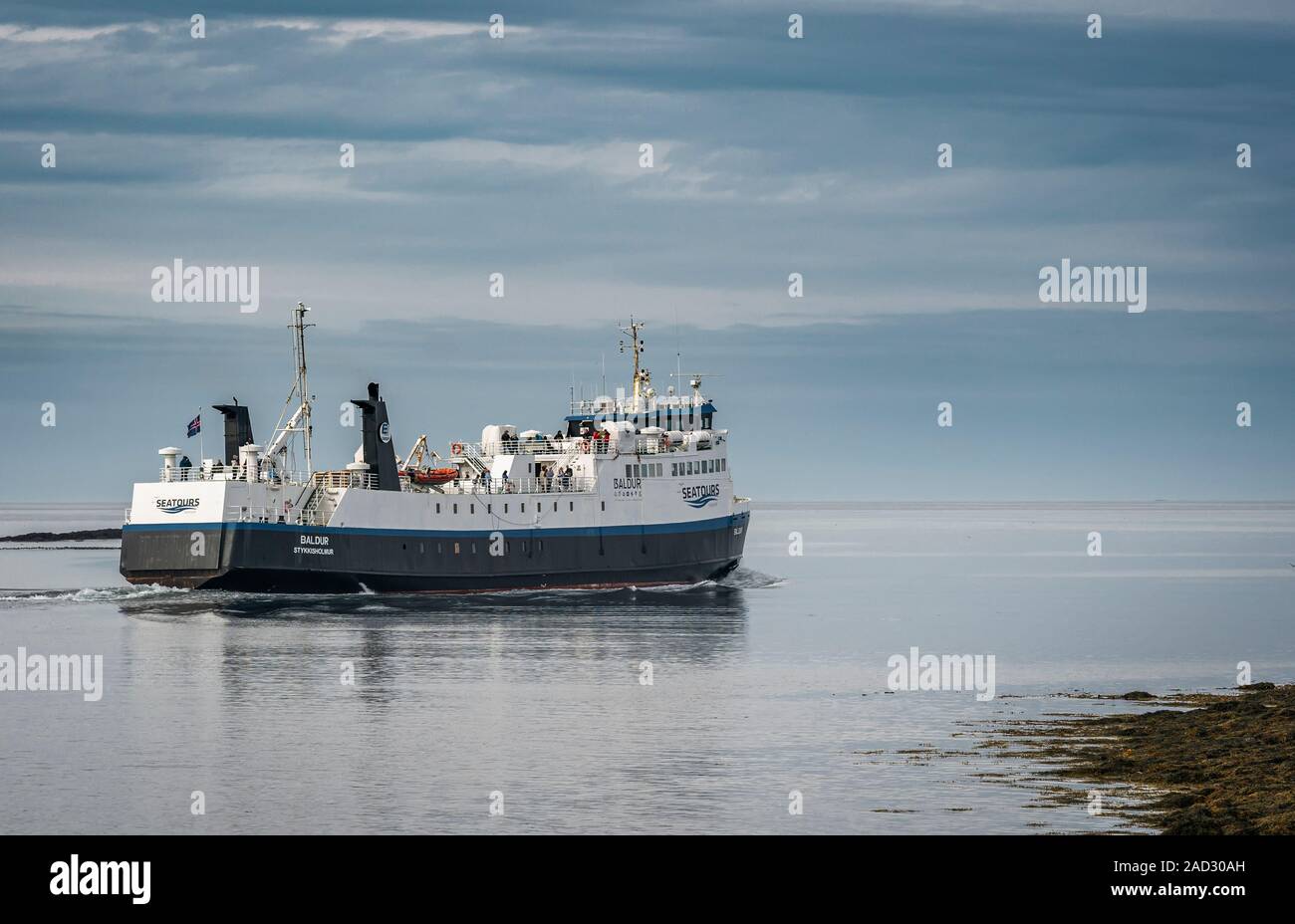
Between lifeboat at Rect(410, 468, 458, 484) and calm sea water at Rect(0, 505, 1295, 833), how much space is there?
588 cm

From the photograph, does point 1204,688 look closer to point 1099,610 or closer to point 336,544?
point 1099,610

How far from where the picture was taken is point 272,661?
5397cm

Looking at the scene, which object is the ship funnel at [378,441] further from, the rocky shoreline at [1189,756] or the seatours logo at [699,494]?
the rocky shoreline at [1189,756]

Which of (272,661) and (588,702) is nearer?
(588,702)

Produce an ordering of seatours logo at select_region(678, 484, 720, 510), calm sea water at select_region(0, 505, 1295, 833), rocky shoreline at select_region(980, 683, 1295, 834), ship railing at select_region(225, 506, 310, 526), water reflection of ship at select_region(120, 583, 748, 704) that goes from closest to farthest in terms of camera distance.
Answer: rocky shoreline at select_region(980, 683, 1295, 834) < calm sea water at select_region(0, 505, 1295, 833) < water reflection of ship at select_region(120, 583, 748, 704) < ship railing at select_region(225, 506, 310, 526) < seatours logo at select_region(678, 484, 720, 510)

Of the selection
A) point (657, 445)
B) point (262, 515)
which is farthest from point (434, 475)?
point (262, 515)

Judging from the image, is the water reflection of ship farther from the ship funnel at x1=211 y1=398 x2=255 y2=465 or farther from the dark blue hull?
the ship funnel at x1=211 y1=398 x2=255 y2=465

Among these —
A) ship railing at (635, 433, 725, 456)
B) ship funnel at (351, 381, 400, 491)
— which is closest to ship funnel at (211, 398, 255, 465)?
ship funnel at (351, 381, 400, 491)

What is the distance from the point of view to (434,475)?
8075 cm

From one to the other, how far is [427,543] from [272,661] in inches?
848

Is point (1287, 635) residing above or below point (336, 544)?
below

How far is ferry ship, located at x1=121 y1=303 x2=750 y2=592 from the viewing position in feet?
226
